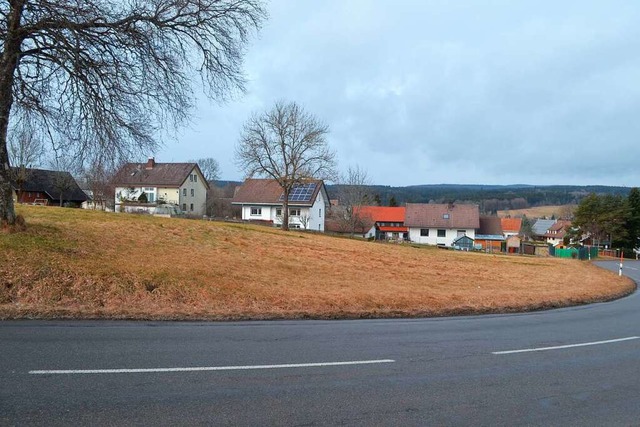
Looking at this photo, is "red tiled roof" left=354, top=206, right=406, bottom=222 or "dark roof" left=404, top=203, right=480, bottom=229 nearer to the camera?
"dark roof" left=404, top=203, right=480, bottom=229

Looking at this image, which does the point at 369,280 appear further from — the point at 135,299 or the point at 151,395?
the point at 151,395

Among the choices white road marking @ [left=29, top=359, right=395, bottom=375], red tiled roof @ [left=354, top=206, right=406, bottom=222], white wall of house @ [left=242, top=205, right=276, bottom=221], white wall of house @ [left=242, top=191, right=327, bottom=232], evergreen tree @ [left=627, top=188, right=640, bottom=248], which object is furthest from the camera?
red tiled roof @ [left=354, top=206, right=406, bottom=222]

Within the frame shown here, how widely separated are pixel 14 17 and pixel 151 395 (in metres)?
11.7

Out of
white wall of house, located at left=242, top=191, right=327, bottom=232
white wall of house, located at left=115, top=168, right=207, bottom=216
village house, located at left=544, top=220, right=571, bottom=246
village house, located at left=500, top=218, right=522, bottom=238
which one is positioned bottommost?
village house, located at left=544, top=220, right=571, bottom=246

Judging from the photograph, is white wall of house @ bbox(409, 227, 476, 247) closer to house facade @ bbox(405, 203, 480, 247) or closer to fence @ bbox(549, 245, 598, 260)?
house facade @ bbox(405, 203, 480, 247)

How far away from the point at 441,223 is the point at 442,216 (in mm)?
1445

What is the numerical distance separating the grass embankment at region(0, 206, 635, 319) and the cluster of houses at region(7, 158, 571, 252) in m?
30.6

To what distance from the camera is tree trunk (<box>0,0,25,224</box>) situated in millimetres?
12531

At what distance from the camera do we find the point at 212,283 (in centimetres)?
1289

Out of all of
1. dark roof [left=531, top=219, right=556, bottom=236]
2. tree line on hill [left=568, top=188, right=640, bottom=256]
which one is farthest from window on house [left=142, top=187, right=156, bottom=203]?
dark roof [left=531, top=219, right=556, bottom=236]

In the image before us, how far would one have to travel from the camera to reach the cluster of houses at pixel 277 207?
198ft

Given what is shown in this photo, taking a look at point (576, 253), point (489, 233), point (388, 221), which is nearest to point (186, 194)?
point (388, 221)

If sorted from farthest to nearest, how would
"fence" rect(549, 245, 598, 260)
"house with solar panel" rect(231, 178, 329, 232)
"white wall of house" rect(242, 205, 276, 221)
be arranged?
"white wall of house" rect(242, 205, 276, 221)
"house with solar panel" rect(231, 178, 329, 232)
"fence" rect(549, 245, 598, 260)

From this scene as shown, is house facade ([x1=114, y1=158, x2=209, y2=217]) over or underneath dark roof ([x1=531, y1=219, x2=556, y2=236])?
over
